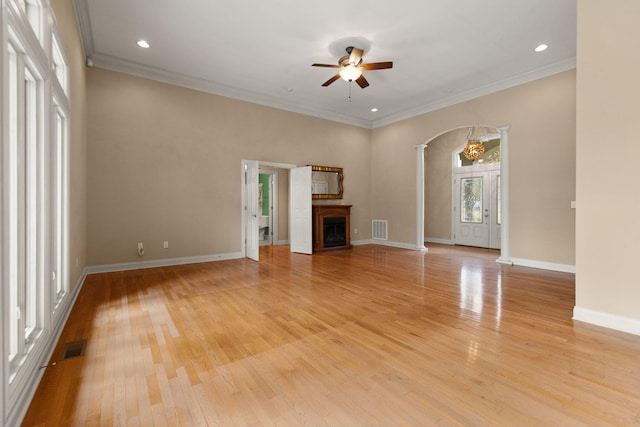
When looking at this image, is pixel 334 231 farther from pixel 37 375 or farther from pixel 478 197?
pixel 37 375

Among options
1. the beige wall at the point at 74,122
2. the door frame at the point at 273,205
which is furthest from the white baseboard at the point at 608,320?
the door frame at the point at 273,205

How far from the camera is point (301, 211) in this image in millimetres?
7219

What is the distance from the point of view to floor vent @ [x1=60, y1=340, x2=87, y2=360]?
222cm

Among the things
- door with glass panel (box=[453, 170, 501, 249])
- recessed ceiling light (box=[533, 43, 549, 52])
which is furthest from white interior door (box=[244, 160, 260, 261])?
door with glass panel (box=[453, 170, 501, 249])

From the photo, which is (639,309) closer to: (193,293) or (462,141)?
(193,293)

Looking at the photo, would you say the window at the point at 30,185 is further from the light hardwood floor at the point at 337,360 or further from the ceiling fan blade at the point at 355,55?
the ceiling fan blade at the point at 355,55

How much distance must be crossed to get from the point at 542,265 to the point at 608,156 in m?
3.25

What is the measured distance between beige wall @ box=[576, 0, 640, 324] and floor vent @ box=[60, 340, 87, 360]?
4500 millimetres

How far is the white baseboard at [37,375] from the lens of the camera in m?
1.52

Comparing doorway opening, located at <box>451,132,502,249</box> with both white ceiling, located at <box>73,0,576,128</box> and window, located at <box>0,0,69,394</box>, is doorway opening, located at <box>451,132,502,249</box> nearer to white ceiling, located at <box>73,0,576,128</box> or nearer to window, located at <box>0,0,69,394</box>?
white ceiling, located at <box>73,0,576,128</box>

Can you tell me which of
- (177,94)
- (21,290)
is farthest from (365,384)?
(177,94)

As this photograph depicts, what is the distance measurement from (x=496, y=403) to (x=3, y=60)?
123 inches

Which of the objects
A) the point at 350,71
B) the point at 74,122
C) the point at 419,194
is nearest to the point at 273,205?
the point at 419,194

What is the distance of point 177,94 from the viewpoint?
220 inches
